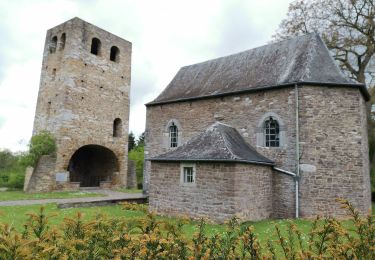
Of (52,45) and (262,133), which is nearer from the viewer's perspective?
(262,133)

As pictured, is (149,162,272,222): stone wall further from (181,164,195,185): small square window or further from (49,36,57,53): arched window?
(49,36,57,53): arched window

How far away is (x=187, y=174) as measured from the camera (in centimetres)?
1065

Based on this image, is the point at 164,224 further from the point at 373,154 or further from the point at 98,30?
the point at 98,30

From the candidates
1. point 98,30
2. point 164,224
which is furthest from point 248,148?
point 98,30

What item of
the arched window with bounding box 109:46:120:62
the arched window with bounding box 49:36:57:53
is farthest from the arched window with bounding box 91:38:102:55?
the arched window with bounding box 49:36:57:53

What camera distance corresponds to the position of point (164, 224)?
2.79m

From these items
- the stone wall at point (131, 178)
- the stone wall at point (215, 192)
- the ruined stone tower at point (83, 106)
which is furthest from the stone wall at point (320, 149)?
the stone wall at point (131, 178)

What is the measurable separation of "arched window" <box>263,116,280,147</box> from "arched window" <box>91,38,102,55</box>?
14587mm

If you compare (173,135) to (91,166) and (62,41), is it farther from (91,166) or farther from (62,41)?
(62,41)

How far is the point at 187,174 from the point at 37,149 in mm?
11554

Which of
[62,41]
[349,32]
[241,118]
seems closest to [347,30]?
[349,32]

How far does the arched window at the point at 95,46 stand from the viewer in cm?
2186

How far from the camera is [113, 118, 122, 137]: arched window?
72.7 ft

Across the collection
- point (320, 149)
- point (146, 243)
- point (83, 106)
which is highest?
point (83, 106)
